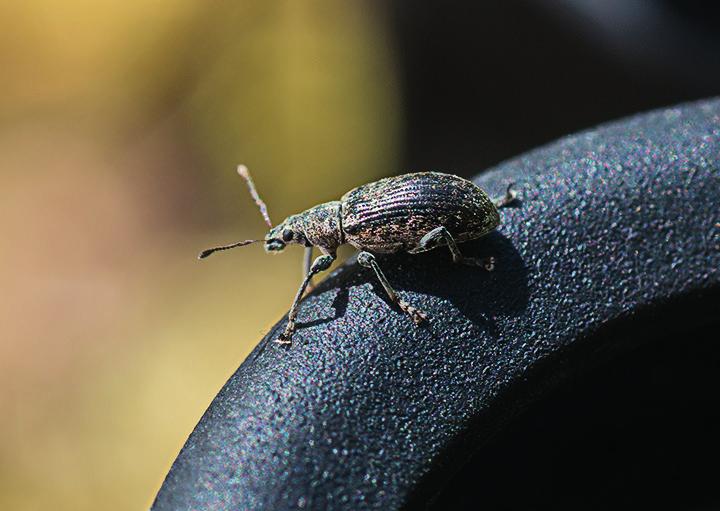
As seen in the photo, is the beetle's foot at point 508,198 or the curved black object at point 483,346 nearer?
the curved black object at point 483,346

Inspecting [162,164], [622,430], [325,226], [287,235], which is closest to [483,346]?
[622,430]

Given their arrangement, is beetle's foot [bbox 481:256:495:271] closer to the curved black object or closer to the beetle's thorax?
the curved black object

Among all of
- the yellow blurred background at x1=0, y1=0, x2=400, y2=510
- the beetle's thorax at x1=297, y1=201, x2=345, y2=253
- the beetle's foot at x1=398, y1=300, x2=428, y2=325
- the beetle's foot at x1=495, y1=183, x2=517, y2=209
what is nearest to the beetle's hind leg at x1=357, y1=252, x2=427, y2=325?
the beetle's foot at x1=398, y1=300, x2=428, y2=325

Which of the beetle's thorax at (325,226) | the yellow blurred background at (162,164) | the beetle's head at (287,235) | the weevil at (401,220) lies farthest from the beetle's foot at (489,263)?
the yellow blurred background at (162,164)

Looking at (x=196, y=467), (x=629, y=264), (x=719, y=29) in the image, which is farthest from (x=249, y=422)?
(x=719, y=29)

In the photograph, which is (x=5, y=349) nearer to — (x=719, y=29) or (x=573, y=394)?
(x=573, y=394)

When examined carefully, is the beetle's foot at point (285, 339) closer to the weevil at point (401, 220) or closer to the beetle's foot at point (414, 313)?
the weevil at point (401, 220)
